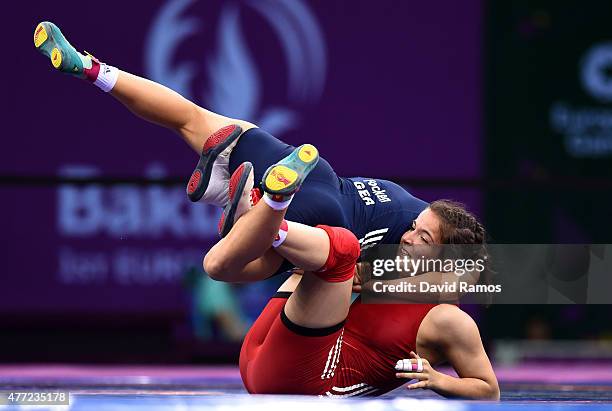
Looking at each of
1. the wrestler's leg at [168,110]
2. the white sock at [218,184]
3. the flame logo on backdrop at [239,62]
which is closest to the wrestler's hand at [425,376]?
the white sock at [218,184]

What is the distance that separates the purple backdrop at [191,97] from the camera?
6656 millimetres

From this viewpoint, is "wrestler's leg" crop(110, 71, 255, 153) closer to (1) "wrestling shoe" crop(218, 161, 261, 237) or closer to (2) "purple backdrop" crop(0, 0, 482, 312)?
(1) "wrestling shoe" crop(218, 161, 261, 237)

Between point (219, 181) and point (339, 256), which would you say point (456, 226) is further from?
point (219, 181)

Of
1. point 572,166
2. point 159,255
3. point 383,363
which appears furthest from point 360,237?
point 572,166

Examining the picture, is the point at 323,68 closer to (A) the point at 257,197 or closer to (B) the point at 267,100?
(B) the point at 267,100

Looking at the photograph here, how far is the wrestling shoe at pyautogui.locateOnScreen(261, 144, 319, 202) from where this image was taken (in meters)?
3.10

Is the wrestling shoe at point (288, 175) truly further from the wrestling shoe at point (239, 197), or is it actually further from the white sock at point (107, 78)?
the white sock at point (107, 78)

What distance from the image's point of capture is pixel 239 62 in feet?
22.5

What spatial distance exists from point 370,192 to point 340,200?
24 centimetres

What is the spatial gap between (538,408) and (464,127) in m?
3.97

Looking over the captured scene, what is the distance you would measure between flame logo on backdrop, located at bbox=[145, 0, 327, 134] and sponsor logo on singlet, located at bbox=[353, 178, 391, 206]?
2854 millimetres

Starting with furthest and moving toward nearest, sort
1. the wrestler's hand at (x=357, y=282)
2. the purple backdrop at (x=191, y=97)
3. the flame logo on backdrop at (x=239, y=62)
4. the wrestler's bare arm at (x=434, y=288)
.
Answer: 1. the flame logo on backdrop at (x=239, y=62)
2. the purple backdrop at (x=191, y=97)
3. the wrestler's hand at (x=357, y=282)
4. the wrestler's bare arm at (x=434, y=288)

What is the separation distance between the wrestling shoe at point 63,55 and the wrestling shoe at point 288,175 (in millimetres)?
1046

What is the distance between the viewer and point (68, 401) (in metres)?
3.06
